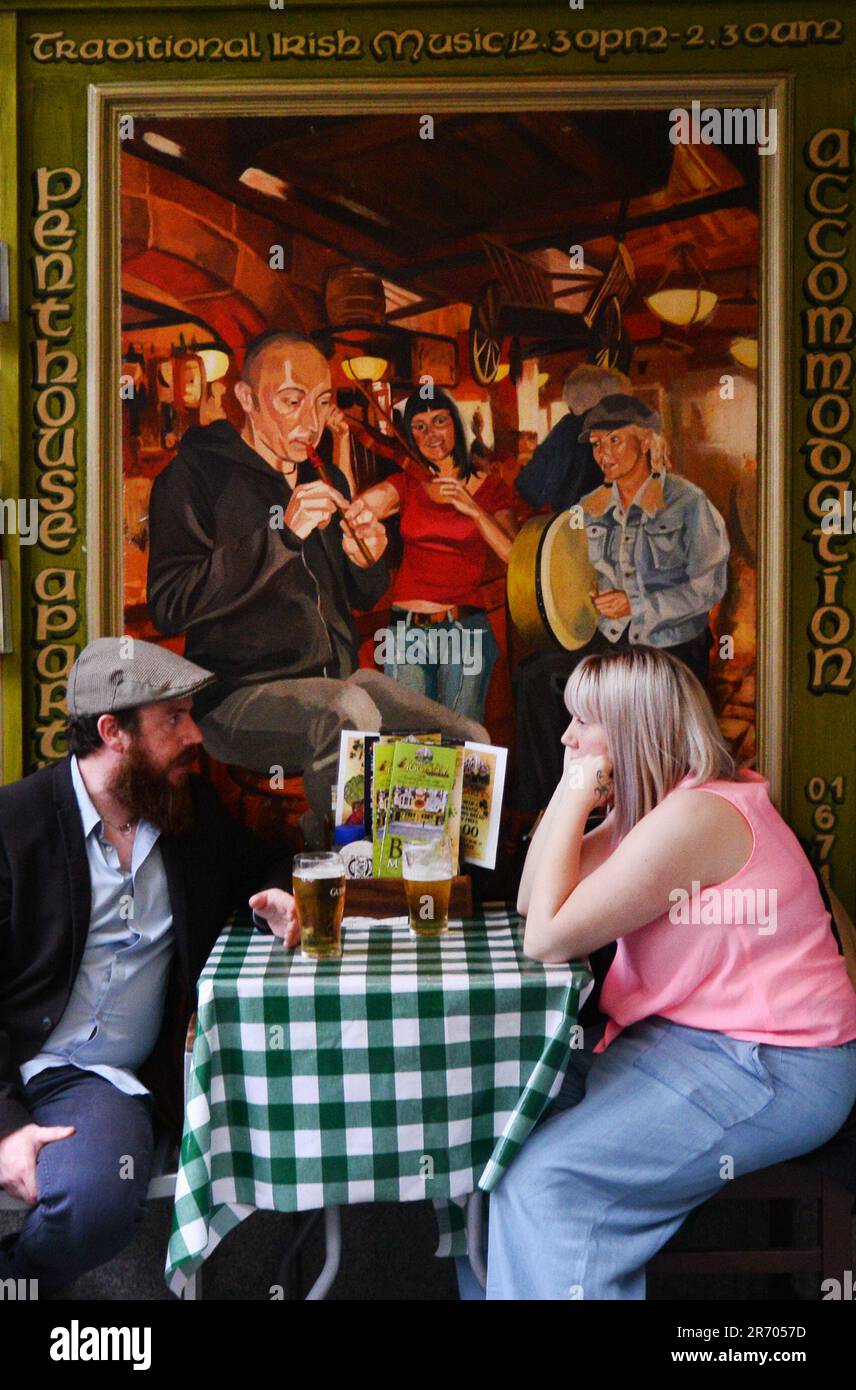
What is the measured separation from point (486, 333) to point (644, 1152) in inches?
73.1

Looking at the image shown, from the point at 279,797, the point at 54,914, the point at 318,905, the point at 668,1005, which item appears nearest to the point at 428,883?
the point at 318,905

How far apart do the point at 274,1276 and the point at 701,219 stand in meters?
2.73

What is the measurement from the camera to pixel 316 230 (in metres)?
2.65

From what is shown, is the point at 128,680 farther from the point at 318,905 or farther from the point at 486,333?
the point at 486,333

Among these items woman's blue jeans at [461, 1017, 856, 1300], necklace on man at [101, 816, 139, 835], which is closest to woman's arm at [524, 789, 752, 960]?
woman's blue jeans at [461, 1017, 856, 1300]

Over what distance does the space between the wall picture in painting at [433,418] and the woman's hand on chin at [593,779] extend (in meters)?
0.52

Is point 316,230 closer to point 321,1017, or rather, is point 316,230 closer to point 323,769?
point 323,769

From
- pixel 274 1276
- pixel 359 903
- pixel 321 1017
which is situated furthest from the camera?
pixel 274 1276

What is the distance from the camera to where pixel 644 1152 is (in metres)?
1.91

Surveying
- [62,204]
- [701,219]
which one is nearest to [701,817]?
[701,219]

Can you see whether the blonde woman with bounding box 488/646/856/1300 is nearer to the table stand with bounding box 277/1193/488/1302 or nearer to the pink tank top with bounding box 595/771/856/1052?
the pink tank top with bounding box 595/771/856/1052

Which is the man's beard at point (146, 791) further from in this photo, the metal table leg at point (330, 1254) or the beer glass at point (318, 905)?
the metal table leg at point (330, 1254)

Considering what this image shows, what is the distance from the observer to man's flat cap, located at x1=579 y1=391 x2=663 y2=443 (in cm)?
266

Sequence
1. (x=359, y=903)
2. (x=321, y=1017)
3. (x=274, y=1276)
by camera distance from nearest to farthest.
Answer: (x=321, y=1017) < (x=359, y=903) < (x=274, y=1276)
